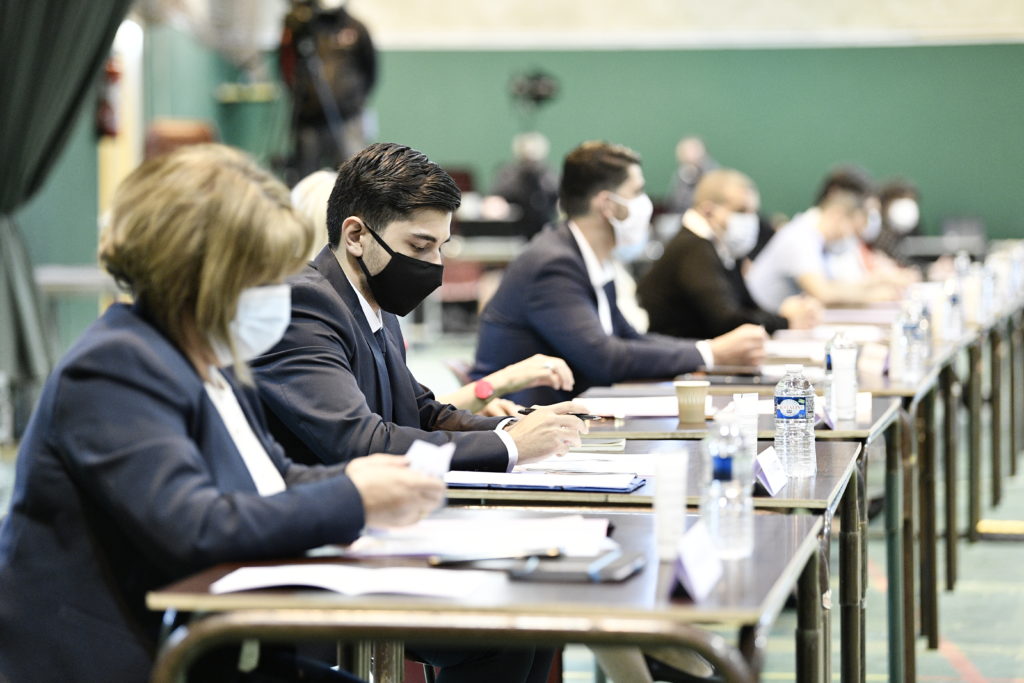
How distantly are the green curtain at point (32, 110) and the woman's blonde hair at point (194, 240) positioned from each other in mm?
3916

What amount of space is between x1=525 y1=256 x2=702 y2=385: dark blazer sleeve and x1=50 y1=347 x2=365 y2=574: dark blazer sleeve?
6.92 ft

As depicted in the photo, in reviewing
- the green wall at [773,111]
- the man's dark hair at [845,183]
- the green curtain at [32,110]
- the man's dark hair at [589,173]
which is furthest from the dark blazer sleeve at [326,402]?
the green wall at [773,111]

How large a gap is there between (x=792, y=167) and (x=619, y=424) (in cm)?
1263

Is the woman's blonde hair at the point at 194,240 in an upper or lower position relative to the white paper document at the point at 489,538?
upper

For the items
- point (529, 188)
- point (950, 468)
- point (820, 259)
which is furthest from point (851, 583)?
point (529, 188)

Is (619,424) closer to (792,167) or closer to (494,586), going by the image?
(494,586)

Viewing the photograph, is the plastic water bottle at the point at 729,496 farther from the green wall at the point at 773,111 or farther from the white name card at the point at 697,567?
the green wall at the point at 773,111

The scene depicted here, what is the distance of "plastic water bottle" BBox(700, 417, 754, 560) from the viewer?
1611mm

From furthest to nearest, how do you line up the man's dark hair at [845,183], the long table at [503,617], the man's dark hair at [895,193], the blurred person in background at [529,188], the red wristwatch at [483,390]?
1. the blurred person in background at [529,188]
2. the man's dark hair at [895,193]
3. the man's dark hair at [845,183]
4. the red wristwatch at [483,390]
5. the long table at [503,617]

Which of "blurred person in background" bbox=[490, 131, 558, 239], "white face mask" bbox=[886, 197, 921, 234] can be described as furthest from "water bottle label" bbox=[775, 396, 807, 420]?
"blurred person in background" bbox=[490, 131, 558, 239]

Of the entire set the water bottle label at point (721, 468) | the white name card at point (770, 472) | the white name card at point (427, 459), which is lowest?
the white name card at point (770, 472)

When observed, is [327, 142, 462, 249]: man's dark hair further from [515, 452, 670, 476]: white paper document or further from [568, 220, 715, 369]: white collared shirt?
[568, 220, 715, 369]: white collared shirt

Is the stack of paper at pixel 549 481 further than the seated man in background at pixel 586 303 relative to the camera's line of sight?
No

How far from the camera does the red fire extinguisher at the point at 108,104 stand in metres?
8.10
